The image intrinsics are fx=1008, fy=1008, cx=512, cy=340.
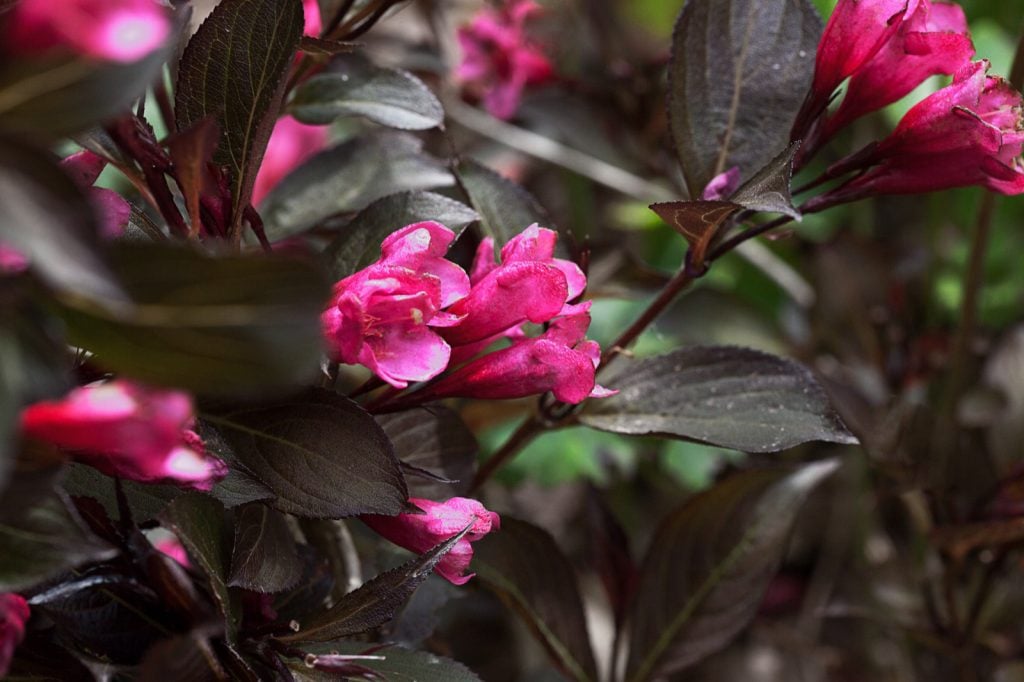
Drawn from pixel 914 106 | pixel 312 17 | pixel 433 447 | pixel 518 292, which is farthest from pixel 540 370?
pixel 312 17

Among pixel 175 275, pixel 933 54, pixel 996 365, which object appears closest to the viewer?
pixel 175 275

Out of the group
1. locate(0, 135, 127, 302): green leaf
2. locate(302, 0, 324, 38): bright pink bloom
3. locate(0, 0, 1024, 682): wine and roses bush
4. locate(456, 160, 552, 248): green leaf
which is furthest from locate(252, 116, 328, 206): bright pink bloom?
locate(0, 135, 127, 302): green leaf

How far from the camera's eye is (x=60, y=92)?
33cm

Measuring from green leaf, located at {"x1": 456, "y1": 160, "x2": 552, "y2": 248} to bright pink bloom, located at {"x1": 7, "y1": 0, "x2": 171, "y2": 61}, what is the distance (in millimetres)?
353

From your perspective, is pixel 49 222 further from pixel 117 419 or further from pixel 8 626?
pixel 8 626

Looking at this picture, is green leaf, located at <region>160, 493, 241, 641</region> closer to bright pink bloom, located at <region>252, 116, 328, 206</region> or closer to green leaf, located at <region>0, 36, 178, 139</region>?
green leaf, located at <region>0, 36, 178, 139</region>

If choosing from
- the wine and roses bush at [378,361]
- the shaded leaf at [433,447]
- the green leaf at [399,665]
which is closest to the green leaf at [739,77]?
the wine and roses bush at [378,361]

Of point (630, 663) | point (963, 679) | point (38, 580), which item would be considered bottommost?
point (963, 679)

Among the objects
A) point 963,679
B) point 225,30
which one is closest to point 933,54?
point 225,30

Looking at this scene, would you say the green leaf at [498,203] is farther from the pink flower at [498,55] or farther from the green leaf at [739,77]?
the pink flower at [498,55]

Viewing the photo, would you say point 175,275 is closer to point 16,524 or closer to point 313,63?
point 16,524

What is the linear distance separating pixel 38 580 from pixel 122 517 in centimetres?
7

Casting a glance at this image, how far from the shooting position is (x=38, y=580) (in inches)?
15.0

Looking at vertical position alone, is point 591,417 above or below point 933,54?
below
